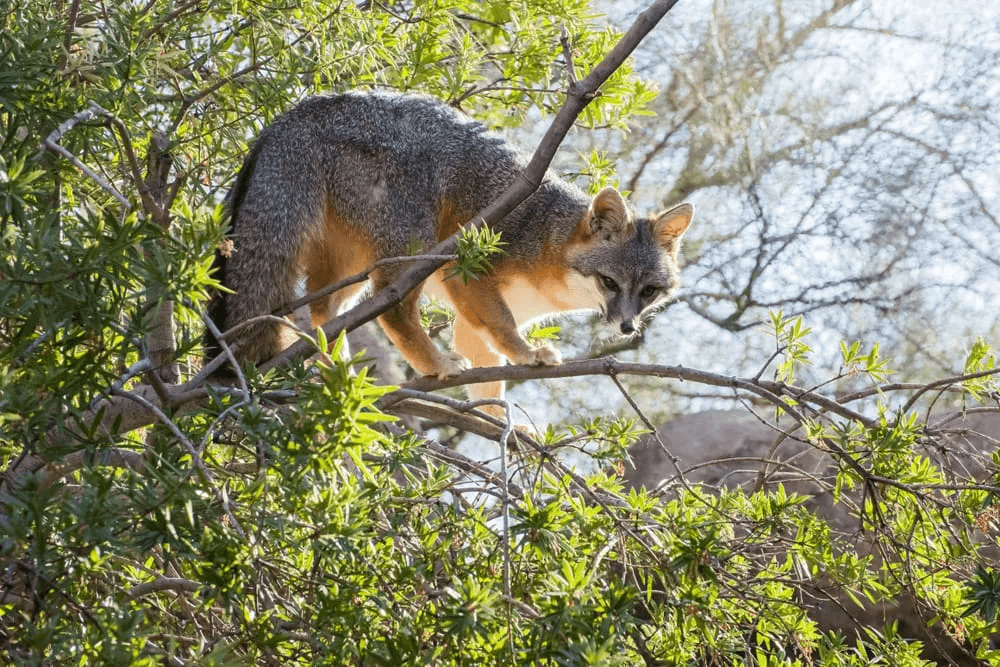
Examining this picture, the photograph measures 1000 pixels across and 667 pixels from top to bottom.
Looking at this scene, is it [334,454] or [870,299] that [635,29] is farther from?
[870,299]

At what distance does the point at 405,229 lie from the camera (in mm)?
3674

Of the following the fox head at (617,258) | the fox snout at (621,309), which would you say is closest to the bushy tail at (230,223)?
the fox head at (617,258)

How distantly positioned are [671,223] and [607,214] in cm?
36

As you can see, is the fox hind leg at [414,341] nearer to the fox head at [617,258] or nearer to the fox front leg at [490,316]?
the fox front leg at [490,316]

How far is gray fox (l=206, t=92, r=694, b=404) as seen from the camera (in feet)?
11.5

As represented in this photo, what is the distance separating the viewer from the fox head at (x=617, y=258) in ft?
14.2

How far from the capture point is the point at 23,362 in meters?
2.27

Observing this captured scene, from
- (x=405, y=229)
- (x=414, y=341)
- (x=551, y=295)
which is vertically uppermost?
(x=405, y=229)

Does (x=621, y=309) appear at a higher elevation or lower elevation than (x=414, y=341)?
lower

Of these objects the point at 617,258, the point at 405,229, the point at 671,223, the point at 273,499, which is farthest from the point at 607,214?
the point at 273,499

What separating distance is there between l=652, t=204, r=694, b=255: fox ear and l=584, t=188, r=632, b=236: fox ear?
17 cm

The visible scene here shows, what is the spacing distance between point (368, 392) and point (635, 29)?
1306mm

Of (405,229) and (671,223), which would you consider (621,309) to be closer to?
(671,223)

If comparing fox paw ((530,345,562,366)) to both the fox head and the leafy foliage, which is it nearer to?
the fox head
